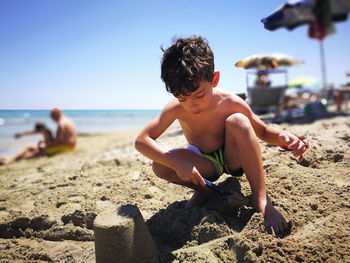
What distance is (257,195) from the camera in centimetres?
163

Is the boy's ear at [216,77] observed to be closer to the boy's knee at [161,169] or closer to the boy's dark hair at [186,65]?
the boy's dark hair at [186,65]

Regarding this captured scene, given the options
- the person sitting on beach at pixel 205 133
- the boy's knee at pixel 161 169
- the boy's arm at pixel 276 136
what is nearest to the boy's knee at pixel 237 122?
the person sitting on beach at pixel 205 133

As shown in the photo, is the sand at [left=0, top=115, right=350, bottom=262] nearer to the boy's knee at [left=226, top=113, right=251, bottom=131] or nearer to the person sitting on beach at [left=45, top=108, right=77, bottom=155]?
the boy's knee at [left=226, top=113, right=251, bottom=131]

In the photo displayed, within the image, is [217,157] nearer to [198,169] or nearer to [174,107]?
[198,169]

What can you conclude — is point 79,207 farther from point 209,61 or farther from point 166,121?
point 209,61

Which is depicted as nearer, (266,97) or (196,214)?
(196,214)

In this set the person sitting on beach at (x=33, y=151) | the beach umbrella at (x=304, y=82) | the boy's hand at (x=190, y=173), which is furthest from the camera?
the beach umbrella at (x=304, y=82)

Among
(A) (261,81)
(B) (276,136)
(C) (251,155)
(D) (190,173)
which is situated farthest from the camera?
(A) (261,81)

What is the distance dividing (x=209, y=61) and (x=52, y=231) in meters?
1.61

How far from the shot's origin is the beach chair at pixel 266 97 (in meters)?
6.49

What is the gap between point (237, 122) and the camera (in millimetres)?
1667

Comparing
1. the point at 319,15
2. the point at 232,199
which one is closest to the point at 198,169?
the point at 232,199

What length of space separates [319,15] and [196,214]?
1.21 m

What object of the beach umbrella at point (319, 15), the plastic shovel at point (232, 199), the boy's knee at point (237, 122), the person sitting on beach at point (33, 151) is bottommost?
the person sitting on beach at point (33, 151)
